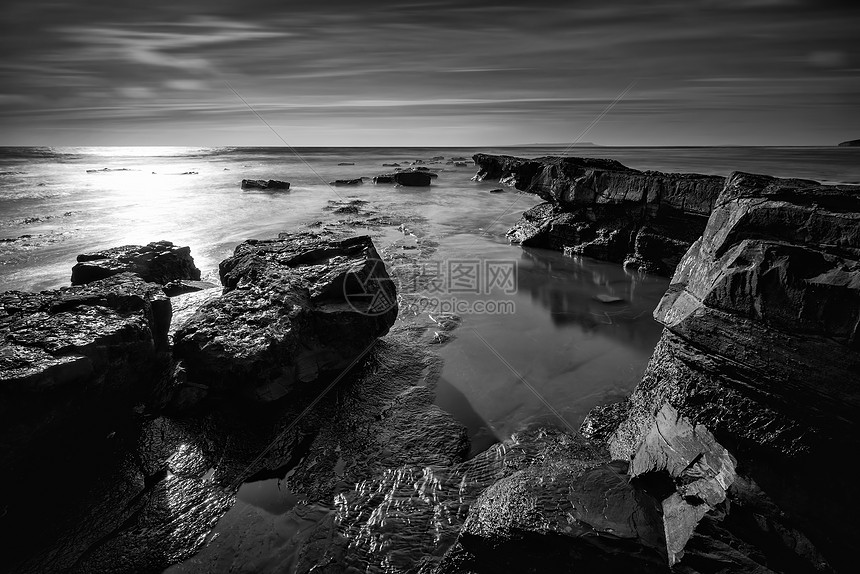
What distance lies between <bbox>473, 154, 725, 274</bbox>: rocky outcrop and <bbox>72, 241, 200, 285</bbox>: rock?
11182mm

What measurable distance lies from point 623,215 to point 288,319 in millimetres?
11825

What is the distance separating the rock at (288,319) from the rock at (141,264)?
2350mm

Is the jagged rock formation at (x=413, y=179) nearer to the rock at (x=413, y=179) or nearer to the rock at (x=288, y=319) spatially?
the rock at (x=413, y=179)

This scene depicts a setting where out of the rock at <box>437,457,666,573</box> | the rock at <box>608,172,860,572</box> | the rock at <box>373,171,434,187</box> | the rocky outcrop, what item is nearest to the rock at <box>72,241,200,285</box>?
the rock at <box>437,457,666,573</box>

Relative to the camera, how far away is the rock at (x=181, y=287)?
8794 mm

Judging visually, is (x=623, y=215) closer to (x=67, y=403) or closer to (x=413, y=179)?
(x=67, y=403)

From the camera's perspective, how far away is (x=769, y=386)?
3.44 meters

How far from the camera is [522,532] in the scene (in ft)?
10.6

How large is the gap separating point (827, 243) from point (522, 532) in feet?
11.8

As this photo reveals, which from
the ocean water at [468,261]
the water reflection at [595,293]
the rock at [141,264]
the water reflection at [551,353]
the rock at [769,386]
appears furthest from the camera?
the water reflection at [595,293]

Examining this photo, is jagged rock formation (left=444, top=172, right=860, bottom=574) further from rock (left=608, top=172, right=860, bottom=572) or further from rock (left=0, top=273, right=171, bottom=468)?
rock (left=0, top=273, right=171, bottom=468)

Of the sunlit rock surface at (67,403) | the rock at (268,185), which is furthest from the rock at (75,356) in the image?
the rock at (268,185)

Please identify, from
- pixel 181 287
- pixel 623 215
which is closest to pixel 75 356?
pixel 181 287

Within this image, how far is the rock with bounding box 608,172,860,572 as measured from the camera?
2.92 meters
